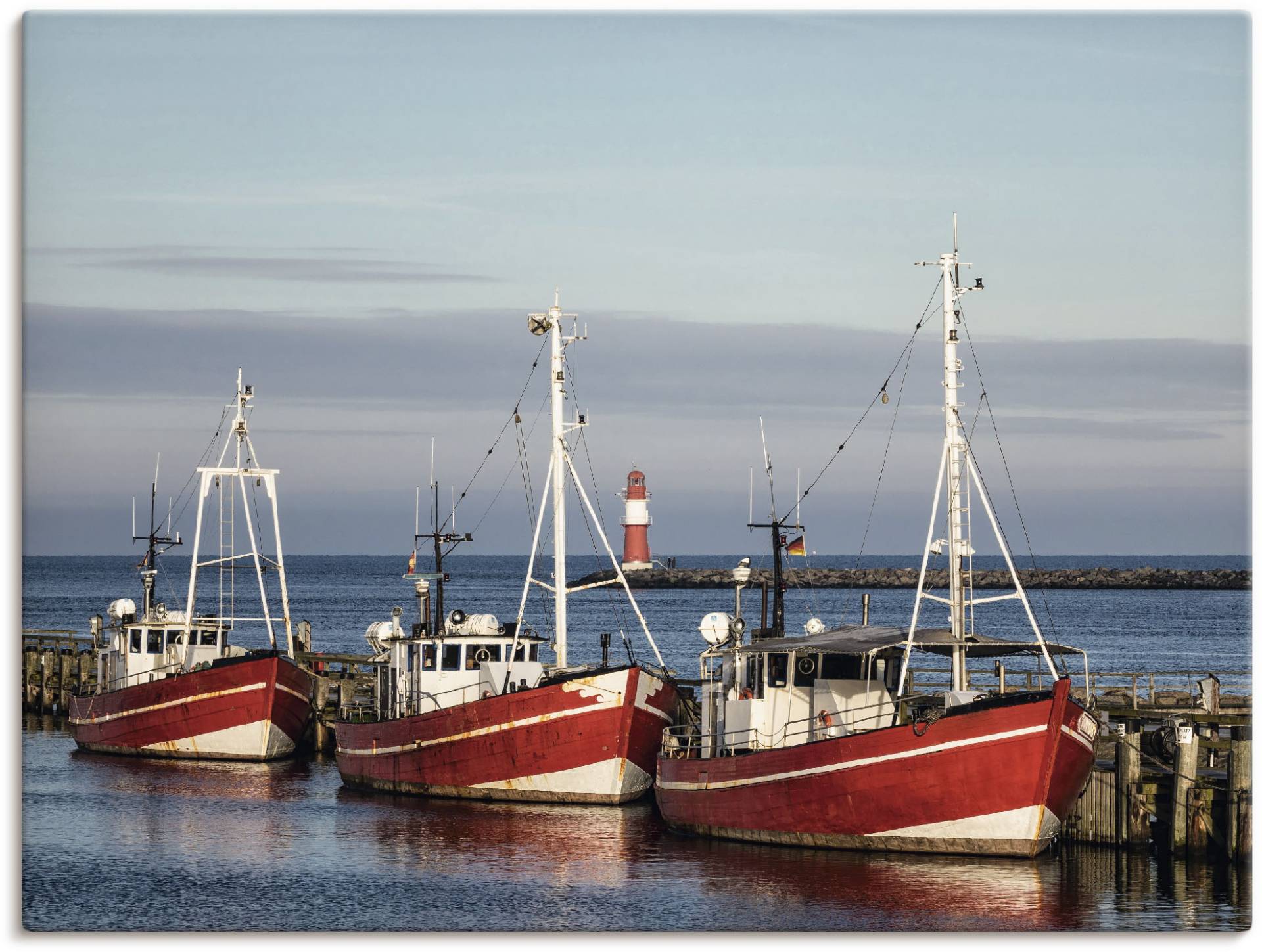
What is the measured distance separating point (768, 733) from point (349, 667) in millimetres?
15582

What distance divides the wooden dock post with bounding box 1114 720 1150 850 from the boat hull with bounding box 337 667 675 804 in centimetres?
622

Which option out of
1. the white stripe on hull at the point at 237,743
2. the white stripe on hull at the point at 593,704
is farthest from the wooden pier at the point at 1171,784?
the white stripe on hull at the point at 237,743

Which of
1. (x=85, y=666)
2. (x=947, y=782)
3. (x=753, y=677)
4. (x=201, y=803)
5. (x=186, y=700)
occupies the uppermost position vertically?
(x=753, y=677)

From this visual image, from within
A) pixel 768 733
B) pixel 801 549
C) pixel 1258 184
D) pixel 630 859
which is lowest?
pixel 630 859

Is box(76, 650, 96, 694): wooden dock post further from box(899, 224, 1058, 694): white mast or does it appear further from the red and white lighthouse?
the red and white lighthouse

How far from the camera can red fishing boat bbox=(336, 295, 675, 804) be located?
2362cm

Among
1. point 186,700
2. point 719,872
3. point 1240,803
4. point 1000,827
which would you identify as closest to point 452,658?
point 186,700

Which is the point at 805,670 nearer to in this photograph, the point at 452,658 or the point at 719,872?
the point at 719,872

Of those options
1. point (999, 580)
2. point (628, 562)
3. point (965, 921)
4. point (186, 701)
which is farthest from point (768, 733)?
point (999, 580)

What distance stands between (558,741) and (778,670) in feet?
13.2

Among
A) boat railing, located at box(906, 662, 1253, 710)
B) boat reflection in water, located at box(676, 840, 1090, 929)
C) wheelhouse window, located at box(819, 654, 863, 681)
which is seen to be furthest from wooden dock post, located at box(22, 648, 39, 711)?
wheelhouse window, located at box(819, 654, 863, 681)

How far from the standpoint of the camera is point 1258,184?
1580cm

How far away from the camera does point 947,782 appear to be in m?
18.6

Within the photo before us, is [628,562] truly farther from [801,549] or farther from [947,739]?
[947,739]
